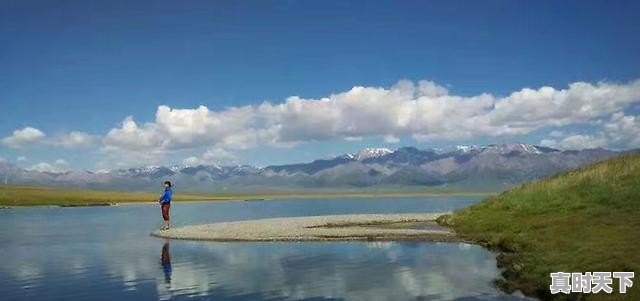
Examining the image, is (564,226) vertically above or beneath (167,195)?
beneath

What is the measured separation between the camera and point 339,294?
27.9 metres

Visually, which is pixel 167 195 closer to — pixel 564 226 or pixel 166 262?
pixel 166 262

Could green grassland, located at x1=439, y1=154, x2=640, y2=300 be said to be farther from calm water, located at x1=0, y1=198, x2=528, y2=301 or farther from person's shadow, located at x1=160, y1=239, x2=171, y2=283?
person's shadow, located at x1=160, y1=239, x2=171, y2=283

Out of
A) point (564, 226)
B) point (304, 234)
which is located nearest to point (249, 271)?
point (564, 226)

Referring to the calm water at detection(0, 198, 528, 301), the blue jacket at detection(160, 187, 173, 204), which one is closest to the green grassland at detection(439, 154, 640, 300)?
the calm water at detection(0, 198, 528, 301)

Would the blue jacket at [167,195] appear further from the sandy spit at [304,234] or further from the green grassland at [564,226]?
the green grassland at [564,226]

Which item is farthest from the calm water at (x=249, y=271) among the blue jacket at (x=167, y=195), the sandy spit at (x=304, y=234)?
the blue jacket at (x=167, y=195)

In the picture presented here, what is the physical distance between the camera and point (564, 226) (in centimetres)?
4181

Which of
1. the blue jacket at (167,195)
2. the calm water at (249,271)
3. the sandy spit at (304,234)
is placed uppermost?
the blue jacket at (167,195)

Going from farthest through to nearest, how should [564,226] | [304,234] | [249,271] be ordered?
[304,234]
[564,226]
[249,271]

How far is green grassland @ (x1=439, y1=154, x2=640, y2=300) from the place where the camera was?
2822 cm

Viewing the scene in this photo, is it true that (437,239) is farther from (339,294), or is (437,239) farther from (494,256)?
(339,294)

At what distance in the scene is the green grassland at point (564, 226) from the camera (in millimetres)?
28219

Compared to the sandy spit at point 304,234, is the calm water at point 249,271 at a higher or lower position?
lower
